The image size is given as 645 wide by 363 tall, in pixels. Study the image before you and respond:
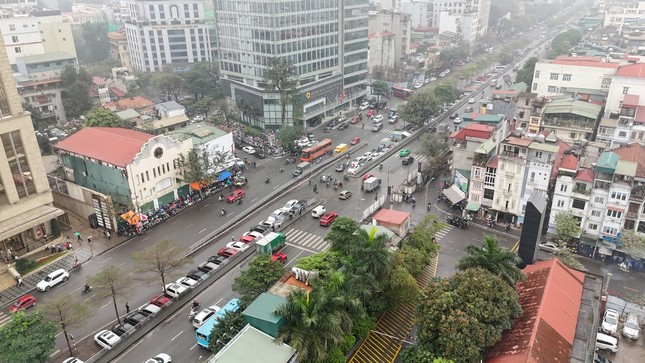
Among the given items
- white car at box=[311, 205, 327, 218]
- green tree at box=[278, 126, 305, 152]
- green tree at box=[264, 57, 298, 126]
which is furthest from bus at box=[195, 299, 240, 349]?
green tree at box=[264, 57, 298, 126]

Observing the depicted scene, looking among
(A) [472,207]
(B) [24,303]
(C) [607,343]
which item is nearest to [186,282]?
(B) [24,303]

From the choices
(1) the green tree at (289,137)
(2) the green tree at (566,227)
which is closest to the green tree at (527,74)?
(1) the green tree at (289,137)

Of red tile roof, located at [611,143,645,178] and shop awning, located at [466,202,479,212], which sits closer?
red tile roof, located at [611,143,645,178]

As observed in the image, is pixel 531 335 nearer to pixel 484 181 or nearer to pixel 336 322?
pixel 336 322

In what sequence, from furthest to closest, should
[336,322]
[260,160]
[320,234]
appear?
[260,160]
[320,234]
[336,322]

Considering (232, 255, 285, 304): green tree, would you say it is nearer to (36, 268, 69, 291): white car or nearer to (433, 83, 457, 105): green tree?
(36, 268, 69, 291): white car

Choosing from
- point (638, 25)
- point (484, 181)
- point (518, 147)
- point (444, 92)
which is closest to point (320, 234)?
point (484, 181)

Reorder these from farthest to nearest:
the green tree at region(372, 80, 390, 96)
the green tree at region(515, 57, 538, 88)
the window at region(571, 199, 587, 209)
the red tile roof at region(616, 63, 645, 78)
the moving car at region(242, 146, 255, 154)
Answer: the green tree at region(372, 80, 390, 96) < the green tree at region(515, 57, 538, 88) < the moving car at region(242, 146, 255, 154) < the red tile roof at region(616, 63, 645, 78) < the window at region(571, 199, 587, 209)
